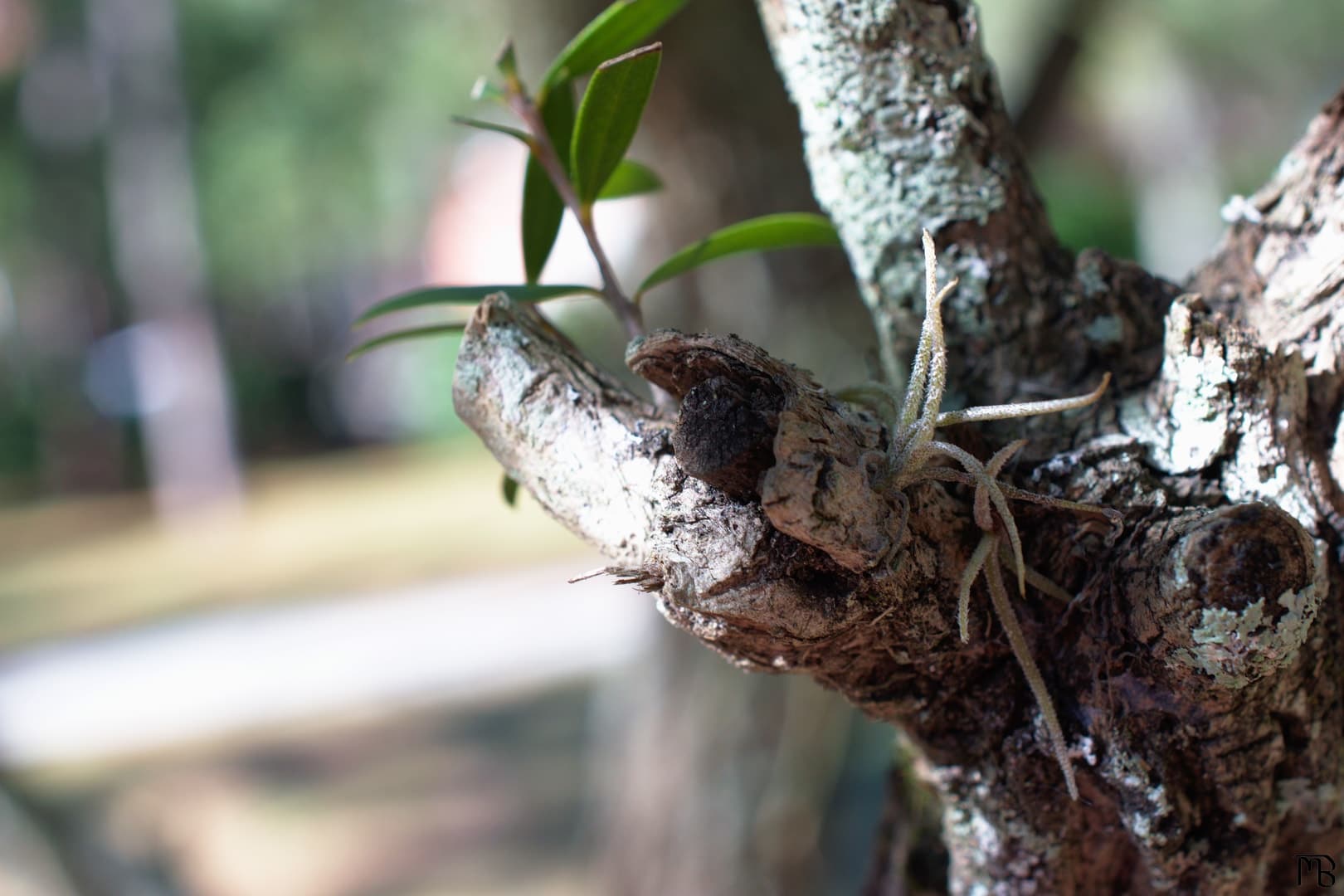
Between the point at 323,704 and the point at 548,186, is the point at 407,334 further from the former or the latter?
the point at 323,704

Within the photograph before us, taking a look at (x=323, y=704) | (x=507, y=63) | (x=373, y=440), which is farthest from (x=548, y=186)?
(x=373, y=440)

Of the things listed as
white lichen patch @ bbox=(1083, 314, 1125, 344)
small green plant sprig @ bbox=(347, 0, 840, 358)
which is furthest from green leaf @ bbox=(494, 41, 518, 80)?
white lichen patch @ bbox=(1083, 314, 1125, 344)

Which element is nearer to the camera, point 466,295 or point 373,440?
point 466,295

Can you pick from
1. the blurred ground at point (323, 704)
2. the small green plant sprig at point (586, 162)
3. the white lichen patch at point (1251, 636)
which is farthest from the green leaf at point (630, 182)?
the blurred ground at point (323, 704)

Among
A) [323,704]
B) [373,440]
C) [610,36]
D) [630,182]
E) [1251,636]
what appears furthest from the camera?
[373,440]

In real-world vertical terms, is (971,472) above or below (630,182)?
below

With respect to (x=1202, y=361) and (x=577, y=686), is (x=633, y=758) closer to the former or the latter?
(x=1202, y=361)
